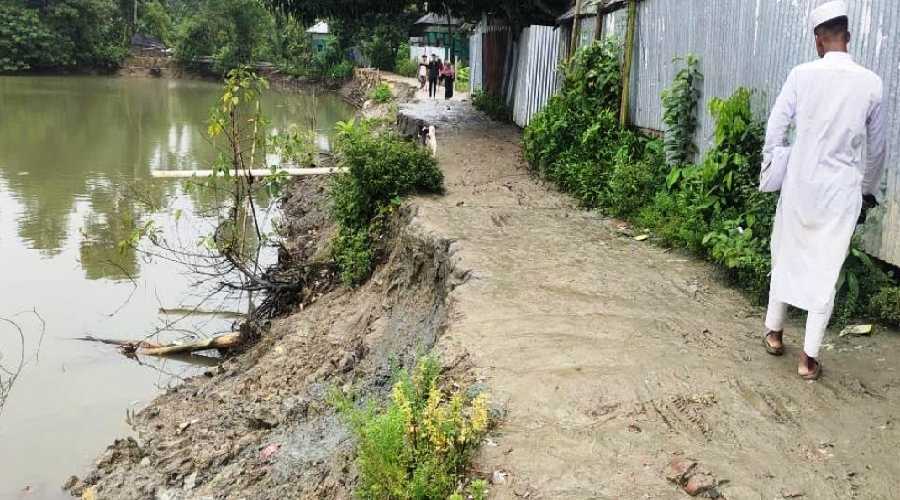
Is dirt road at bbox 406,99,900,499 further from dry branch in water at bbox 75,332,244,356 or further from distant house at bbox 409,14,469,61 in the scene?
distant house at bbox 409,14,469,61

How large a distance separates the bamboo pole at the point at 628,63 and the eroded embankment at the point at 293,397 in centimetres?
257

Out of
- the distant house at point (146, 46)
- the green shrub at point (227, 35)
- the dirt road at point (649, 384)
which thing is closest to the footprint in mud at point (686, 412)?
the dirt road at point (649, 384)

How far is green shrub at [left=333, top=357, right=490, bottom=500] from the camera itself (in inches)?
119

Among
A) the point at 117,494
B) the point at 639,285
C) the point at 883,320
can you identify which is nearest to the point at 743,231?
the point at 639,285

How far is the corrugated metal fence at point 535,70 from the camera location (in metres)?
11.0

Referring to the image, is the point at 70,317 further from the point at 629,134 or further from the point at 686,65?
the point at 686,65

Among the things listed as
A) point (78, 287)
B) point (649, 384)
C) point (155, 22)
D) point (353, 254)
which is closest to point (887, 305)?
point (649, 384)

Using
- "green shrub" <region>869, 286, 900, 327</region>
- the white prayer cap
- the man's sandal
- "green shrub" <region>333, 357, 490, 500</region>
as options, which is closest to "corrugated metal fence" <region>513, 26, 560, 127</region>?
Result: "green shrub" <region>869, 286, 900, 327</region>

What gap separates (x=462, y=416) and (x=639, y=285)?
7.58 feet

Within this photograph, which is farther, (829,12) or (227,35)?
(227,35)

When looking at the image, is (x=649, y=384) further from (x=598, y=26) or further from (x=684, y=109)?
(x=598, y=26)

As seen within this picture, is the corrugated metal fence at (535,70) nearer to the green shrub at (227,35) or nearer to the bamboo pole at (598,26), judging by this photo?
the bamboo pole at (598,26)

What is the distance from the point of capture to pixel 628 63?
321 inches

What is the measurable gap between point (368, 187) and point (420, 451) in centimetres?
507
